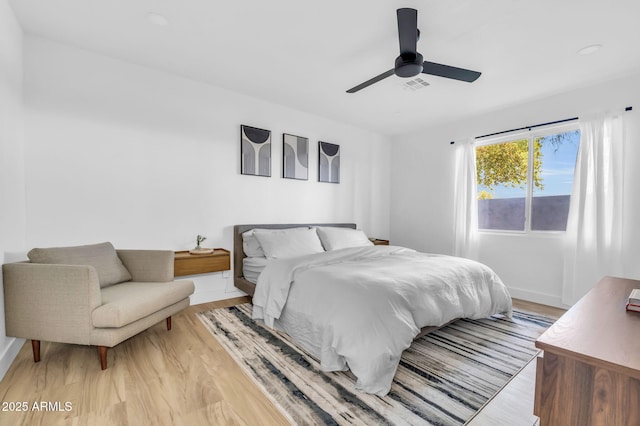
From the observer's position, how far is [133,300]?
2.00 metres

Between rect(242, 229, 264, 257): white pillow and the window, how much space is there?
10.9 feet

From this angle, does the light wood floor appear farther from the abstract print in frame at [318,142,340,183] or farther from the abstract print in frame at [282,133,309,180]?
the abstract print in frame at [318,142,340,183]

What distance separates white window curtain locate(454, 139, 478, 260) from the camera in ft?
13.8

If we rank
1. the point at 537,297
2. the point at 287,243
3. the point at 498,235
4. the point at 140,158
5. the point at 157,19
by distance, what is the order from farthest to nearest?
the point at 498,235 → the point at 537,297 → the point at 287,243 → the point at 140,158 → the point at 157,19

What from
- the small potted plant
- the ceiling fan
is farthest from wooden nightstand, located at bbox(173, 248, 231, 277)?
the ceiling fan

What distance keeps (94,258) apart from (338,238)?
2569mm

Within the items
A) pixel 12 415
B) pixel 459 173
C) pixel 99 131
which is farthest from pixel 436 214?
pixel 12 415

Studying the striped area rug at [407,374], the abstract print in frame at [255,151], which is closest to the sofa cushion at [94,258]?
the striped area rug at [407,374]

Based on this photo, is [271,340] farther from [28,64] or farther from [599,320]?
[28,64]

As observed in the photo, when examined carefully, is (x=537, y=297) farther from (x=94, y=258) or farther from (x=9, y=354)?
(x=9, y=354)

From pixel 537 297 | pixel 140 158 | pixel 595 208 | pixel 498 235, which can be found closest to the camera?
pixel 140 158

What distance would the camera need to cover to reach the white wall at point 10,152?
1926 mm

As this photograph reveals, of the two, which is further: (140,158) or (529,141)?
(529,141)

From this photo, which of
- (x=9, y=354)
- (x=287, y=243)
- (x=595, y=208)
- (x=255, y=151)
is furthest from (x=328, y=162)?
(x=9, y=354)
